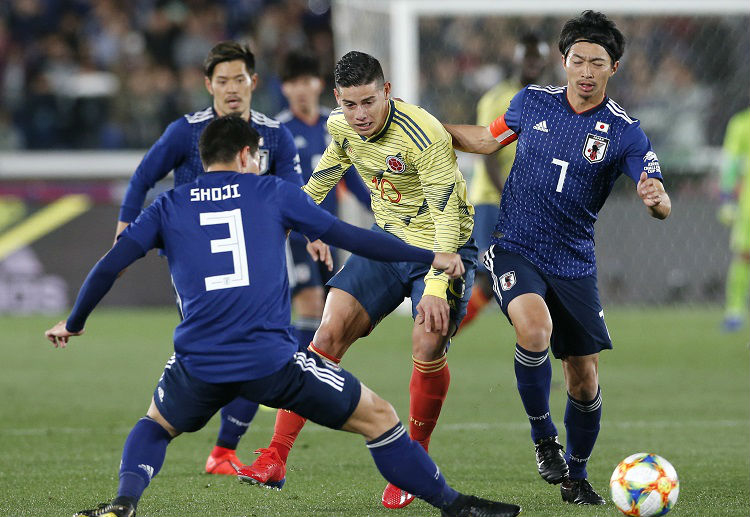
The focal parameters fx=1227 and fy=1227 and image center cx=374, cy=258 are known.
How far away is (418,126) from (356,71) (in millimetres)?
416

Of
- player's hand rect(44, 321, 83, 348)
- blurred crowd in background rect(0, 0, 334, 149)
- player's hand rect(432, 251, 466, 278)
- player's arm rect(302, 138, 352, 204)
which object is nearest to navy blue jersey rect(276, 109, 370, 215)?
player's arm rect(302, 138, 352, 204)

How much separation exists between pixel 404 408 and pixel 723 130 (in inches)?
382

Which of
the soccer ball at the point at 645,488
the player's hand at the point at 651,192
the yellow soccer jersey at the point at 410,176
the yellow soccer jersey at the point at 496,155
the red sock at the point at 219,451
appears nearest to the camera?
the soccer ball at the point at 645,488

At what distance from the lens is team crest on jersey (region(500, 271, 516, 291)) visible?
5.50 meters

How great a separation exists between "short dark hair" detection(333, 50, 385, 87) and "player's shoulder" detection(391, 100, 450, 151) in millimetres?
276

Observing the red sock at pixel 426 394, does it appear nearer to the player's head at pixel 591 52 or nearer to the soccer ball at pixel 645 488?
the soccer ball at pixel 645 488

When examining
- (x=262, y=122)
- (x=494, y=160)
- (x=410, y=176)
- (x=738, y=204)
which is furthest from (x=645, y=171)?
(x=738, y=204)

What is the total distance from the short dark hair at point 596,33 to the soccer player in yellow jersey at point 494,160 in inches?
120

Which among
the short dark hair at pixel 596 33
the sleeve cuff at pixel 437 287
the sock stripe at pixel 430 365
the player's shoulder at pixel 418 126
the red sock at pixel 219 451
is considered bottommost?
the red sock at pixel 219 451

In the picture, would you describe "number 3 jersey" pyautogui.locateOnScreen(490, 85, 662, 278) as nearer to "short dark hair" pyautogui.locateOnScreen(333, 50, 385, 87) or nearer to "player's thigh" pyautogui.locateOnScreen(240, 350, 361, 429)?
A: "short dark hair" pyautogui.locateOnScreen(333, 50, 385, 87)

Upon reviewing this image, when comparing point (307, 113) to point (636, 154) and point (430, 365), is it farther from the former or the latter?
point (636, 154)

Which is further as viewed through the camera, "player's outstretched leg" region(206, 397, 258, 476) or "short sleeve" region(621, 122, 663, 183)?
"player's outstretched leg" region(206, 397, 258, 476)

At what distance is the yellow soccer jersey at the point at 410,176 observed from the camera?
17.8 feet

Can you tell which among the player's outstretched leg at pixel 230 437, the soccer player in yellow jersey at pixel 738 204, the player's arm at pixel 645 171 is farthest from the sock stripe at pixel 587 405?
the soccer player in yellow jersey at pixel 738 204
